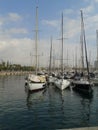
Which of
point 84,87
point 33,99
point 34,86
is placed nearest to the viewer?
point 33,99

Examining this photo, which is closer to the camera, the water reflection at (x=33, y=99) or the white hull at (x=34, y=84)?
the water reflection at (x=33, y=99)

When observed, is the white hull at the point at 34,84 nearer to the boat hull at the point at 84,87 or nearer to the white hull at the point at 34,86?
the white hull at the point at 34,86

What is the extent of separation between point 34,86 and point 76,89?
28.7 ft

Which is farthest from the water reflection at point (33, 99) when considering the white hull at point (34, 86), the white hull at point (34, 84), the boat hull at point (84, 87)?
the boat hull at point (84, 87)

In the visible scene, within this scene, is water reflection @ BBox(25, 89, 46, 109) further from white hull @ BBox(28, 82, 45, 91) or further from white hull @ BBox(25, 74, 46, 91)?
white hull @ BBox(25, 74, 46, 91)

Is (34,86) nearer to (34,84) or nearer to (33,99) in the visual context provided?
(34,84)

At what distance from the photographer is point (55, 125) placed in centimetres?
1883

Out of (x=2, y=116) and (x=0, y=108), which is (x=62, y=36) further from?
(x=2, y=116)

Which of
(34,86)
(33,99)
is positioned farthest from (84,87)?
(33,99)

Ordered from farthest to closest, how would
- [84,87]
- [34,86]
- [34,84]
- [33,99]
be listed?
[34,84] → [34,86] → [84,87] → [33,99]

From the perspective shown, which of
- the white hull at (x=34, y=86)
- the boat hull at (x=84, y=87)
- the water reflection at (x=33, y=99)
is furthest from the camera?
the white hull at (x=34, y=86)

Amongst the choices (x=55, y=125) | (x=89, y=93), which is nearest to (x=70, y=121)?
(x=55, y=125)

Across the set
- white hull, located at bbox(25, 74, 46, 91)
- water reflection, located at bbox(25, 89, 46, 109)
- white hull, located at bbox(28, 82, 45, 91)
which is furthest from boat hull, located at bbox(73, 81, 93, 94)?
water reflection, located at bbox(25, 89, 46, 109)

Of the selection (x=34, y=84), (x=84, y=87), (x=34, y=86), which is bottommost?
(x=84, y=87)
